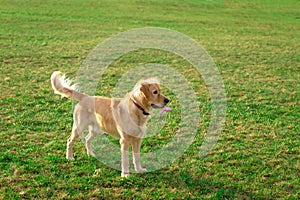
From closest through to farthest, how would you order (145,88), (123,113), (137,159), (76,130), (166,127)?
(145,88) < (123,113) < (137,159) < (76,130) < (166,127)

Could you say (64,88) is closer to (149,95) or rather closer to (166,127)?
(149,95)

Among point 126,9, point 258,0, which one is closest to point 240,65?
point 126,9

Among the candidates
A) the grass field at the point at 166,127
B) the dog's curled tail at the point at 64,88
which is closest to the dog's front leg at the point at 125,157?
the grass field at the point at 166,127

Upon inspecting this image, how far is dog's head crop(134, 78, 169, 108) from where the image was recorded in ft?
19.2

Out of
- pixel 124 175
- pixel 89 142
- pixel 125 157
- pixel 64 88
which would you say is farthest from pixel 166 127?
pixel 64 88

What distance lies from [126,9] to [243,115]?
22753 mm

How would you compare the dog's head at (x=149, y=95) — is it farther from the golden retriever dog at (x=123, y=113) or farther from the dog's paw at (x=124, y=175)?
the dog's paw at (x=124, y=175)

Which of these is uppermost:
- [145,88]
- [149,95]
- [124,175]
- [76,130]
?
[145,88]

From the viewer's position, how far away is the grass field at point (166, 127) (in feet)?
19.3

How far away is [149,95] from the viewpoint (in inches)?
231

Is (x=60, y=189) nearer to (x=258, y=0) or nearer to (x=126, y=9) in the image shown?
(x=126, y=9)

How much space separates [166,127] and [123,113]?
2.44 m

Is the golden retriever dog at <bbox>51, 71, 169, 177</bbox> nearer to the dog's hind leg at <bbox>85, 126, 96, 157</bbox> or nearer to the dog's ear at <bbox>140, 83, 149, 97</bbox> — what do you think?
the dog's ear at <bbox>140, 83, 149, 97</bbox>

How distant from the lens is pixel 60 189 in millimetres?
5727
